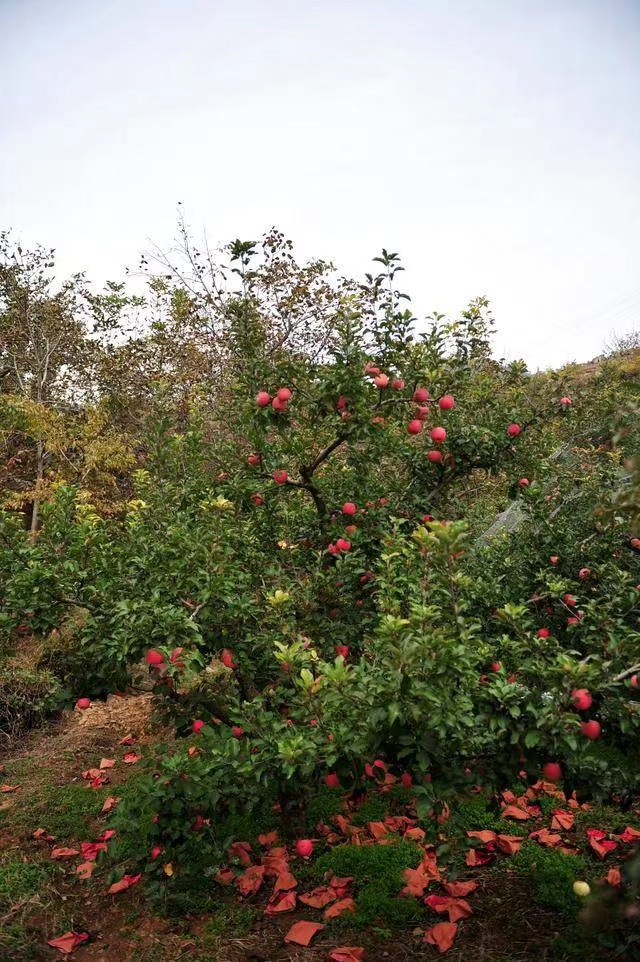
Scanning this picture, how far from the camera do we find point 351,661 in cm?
326

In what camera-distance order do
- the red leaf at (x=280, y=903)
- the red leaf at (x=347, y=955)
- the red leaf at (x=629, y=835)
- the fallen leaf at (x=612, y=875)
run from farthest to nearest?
the red leaf at (x=629, y=835) → the red leaf at (x=280, y=903) → the fallen leaf at (x=612, y=875) → the red leaf at (x=347, y=955)

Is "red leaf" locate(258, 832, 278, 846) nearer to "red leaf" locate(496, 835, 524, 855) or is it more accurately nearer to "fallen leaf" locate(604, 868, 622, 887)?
"red leaf" locate(496, 835, 524, 855)

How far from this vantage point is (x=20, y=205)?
1190cm

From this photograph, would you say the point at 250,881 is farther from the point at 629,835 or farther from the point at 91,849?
the point at 629,835

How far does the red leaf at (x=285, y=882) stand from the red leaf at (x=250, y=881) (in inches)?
3.5

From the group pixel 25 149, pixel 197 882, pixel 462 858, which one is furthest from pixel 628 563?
pixel 25 149

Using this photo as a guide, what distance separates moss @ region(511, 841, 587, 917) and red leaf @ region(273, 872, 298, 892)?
3.75 ft

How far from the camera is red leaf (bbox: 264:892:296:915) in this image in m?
2.80

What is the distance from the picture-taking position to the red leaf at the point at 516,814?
11.2 feet

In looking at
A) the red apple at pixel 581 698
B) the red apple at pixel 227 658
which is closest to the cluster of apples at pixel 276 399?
the red apple at pixel 227 658

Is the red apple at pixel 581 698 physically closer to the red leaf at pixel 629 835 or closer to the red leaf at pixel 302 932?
the red leaf at pixel 302 932

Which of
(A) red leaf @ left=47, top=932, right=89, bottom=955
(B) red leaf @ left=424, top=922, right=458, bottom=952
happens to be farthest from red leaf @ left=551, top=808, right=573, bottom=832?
(A) red leaf @ left=47, top=932, right=89, bottom=955

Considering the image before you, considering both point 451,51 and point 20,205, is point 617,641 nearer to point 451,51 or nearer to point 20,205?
point 451,51

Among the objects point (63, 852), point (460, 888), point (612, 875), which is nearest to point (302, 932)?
point (460, 888)
